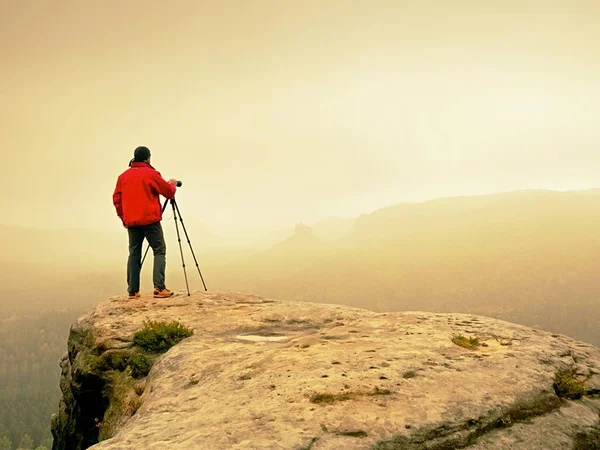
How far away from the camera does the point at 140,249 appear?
14.1m

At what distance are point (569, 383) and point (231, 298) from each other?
11294 mm

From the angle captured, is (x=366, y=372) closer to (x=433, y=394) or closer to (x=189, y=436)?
(x=433, y=394)

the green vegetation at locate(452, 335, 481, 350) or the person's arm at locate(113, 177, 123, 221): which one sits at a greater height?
the person's arm at locate(113, 177, 123, 221)

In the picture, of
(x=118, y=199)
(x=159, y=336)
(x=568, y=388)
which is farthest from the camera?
(x=118, y=199)

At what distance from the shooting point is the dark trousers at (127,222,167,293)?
13.6 m

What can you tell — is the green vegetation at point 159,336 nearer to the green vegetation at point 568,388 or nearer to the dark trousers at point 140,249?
the dark trousers at point 140,249

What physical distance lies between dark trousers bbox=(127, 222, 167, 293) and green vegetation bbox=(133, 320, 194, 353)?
4039 millimetres

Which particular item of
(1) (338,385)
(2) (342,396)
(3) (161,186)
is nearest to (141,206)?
(3) (161,186)

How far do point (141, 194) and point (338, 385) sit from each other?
9.87 m

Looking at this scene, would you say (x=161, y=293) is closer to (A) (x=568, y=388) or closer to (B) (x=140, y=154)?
(B) (x=140, y=154)

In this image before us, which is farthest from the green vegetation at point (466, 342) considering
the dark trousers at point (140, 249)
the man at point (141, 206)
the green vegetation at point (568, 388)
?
the man at point (141, 206)

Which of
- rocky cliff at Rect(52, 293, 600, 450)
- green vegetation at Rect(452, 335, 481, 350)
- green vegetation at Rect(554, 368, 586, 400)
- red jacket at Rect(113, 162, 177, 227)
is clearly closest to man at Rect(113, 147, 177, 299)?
red jacket at Rect(113, 162, 177, 227)

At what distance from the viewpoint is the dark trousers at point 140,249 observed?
13.6 m

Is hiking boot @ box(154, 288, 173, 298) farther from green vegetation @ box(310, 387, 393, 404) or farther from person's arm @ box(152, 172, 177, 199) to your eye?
green vegetation @ box(310, 387, 393, 404)
